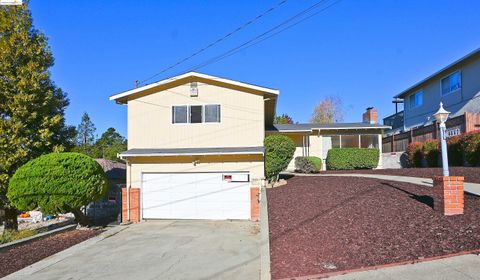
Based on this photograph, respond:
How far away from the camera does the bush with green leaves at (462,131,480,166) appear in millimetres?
14633

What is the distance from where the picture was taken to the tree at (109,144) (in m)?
44.1

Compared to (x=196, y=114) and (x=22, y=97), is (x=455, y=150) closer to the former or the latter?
(x=196, y=114)

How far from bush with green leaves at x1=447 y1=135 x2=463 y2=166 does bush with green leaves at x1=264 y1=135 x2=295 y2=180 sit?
747 cm

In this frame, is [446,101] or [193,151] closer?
[193,151]

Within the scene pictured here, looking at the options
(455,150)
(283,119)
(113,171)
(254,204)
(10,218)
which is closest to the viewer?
(254,204)

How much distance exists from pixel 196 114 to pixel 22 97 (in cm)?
686

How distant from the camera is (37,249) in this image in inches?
424

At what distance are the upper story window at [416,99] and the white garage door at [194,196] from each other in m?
17.6

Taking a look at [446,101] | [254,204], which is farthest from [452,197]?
[446,101]

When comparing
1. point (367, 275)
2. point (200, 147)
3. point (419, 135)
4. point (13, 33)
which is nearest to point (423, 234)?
point (367, 275)

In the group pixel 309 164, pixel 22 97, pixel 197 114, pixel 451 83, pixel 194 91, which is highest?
pixel 451 83

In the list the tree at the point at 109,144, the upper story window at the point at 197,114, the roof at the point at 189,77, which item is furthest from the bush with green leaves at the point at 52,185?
the tree at the point at 109,144

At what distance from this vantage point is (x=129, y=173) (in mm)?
15844

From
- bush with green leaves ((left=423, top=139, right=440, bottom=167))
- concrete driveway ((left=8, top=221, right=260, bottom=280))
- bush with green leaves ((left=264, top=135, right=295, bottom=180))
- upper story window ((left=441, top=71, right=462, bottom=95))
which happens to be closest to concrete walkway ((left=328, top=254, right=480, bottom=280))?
concrete driveway ((left=8, top=221, right=260, bottom=280))
